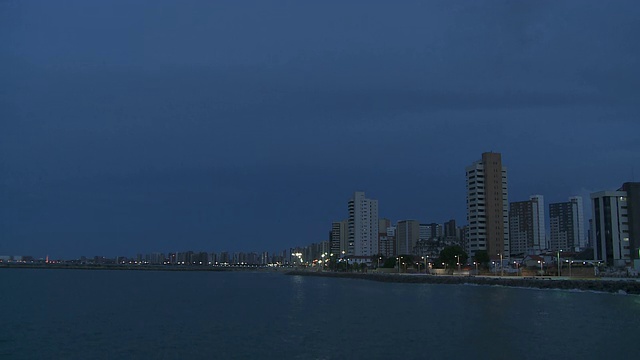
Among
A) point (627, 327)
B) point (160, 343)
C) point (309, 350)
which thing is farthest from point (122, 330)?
point (627, 327)

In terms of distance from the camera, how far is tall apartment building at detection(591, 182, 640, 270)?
367 ft

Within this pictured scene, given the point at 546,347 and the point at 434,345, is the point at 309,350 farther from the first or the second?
the point at 546,347

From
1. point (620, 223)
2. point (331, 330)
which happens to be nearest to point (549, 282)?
point (620, 223)

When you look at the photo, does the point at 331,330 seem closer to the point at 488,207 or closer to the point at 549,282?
the point at 549,282

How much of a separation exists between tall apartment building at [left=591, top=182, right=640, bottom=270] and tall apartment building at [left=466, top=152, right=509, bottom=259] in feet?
114

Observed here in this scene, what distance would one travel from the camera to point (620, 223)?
113 metres

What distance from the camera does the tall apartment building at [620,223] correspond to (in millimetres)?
111938

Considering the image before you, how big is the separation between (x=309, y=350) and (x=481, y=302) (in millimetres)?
33962

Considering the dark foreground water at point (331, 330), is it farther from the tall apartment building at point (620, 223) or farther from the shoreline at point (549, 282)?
the tall apartment building at point (620, 223)

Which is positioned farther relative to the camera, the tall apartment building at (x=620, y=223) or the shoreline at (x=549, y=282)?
the tall apartment building at (x=620, y=223)

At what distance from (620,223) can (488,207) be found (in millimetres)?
39385

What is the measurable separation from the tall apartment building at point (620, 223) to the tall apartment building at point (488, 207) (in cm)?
3473

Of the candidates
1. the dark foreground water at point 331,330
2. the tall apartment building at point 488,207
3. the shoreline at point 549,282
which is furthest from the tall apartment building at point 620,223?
the dark foreground water at point 331,330

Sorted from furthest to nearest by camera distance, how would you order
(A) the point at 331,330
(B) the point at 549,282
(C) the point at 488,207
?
(C) the point at 488,207 < (B) the point at 549,282 < (A) the point at 331,330
